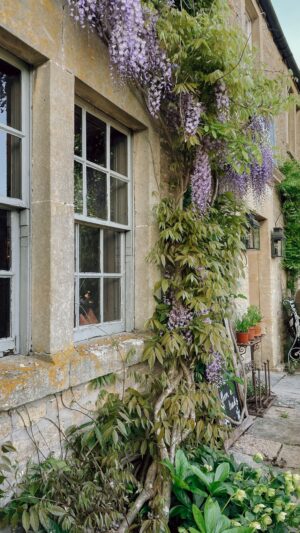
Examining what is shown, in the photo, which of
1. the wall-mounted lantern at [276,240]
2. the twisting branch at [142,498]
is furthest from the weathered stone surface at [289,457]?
the wall-mounted lantern at [276,240]

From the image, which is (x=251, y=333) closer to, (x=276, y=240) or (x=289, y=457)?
(x=289, y=457)

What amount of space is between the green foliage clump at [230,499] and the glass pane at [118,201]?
1626mm

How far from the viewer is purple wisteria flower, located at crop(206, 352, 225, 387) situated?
290 centimetres

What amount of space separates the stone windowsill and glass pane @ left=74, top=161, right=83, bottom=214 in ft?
2.79

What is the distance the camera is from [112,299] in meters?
2.74

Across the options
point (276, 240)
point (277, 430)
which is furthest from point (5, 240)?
point (276, 240)

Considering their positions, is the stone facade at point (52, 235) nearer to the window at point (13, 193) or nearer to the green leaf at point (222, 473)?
the window at point (13, 193)

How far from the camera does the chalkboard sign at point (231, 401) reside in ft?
11.7

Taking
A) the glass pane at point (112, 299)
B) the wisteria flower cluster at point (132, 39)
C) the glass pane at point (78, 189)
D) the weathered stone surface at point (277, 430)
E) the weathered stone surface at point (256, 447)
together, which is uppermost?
the wisteria flower cluster at point (132, 39)

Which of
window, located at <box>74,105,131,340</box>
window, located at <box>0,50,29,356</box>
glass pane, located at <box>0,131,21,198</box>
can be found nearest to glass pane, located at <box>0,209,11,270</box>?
window, located at <box>0,50,29,356</box>

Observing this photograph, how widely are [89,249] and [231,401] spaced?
7.36 ft

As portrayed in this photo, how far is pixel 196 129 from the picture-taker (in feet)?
8.70

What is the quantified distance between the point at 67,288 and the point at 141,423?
3.20ft

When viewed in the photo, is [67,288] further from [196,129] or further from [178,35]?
[178,35]
